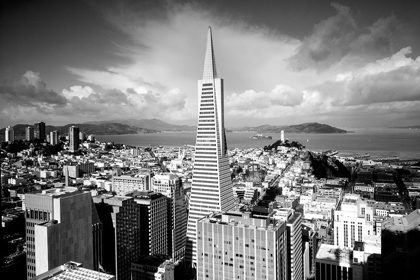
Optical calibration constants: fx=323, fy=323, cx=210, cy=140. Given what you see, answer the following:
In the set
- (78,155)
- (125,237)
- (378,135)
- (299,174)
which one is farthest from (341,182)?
(78,155)

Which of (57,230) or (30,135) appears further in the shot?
(30,135)

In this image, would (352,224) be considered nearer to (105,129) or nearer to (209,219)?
(209,219)

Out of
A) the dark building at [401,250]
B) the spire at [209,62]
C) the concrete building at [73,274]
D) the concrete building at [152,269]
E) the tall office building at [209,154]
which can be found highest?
the spire at [209,62]

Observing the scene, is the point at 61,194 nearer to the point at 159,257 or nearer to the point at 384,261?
the point at 159,257

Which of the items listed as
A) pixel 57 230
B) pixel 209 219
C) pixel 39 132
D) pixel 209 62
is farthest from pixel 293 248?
pixel 39 132

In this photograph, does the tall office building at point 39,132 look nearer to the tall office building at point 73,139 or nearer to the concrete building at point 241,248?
the tall office building at point 73,139

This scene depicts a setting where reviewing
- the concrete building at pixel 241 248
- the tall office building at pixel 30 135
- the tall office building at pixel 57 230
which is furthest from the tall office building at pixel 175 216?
the tall office building at pixel 30 135

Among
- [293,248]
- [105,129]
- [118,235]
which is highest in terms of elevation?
[105,129]
